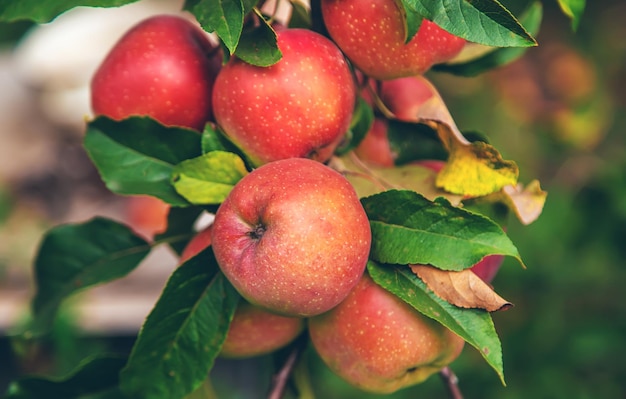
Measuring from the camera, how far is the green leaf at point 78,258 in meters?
0.78

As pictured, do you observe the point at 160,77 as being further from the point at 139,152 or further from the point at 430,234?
the point at 430,234

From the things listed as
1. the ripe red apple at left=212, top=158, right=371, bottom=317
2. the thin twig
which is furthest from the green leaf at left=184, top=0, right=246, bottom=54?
the thin twig

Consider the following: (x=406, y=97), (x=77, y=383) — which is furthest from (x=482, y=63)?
(x=77, y=383)

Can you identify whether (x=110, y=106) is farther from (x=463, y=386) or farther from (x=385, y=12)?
(x=463, y=386)

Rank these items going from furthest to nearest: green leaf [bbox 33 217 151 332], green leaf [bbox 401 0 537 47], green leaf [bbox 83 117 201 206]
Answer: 1. green leaf [bbox 33 217 151 332]
2. green leaf [bbox 83 117 201 206]
3. green leaf [bbox 401 0 537 47]

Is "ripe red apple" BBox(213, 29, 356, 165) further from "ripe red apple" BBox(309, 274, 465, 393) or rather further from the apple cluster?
"ripe red apple" BBox(309, 274, 465, 393)

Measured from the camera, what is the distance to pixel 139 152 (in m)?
0.69

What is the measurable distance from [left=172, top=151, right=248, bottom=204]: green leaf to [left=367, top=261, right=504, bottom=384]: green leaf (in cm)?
15

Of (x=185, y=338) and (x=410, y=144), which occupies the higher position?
(x=410, y=144)

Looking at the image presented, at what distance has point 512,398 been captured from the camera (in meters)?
1.51

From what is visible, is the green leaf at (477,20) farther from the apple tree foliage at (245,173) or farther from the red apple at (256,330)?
the red apple at (256,330)

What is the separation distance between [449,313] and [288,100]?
0.22 m

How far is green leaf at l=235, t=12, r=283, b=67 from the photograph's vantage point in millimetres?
597

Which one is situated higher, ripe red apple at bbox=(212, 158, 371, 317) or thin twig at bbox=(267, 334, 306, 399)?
ripe red apple at bbox=(212, 158, 371, 317)
